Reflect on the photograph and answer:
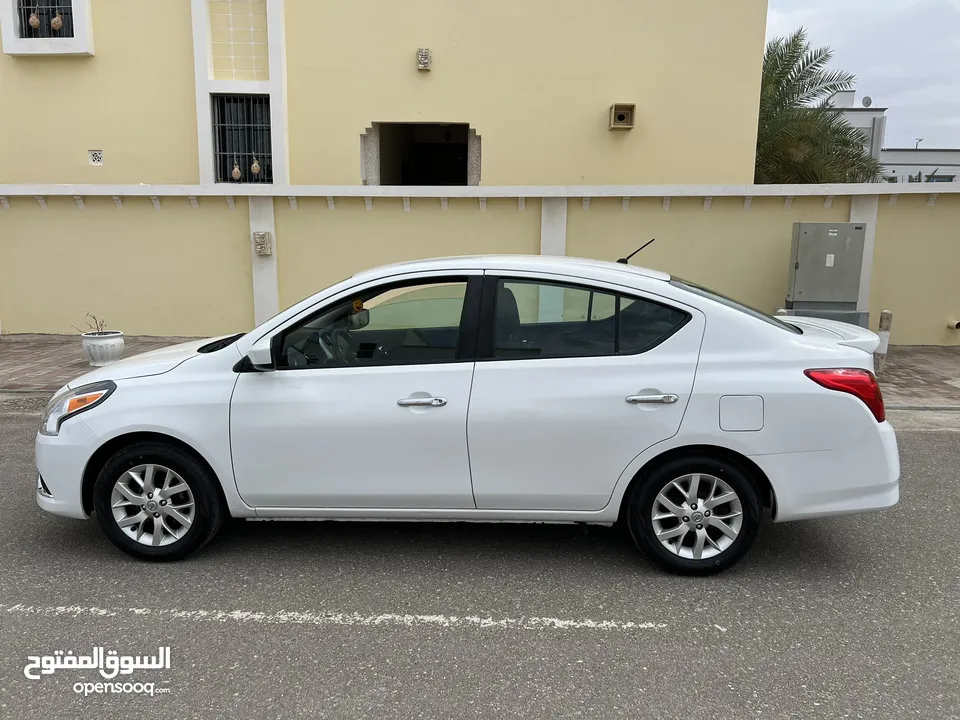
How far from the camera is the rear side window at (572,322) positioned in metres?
3.69

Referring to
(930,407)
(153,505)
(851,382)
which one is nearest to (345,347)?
(153,505)

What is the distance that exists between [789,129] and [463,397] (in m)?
15.5

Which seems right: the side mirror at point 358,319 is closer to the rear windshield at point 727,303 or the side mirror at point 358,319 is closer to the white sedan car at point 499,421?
the white sedan car at point 499,421

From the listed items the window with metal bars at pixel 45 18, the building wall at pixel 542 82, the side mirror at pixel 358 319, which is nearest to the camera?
the side mirror at pixel 358 319

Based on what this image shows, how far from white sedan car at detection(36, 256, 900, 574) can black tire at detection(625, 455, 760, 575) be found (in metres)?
0.01

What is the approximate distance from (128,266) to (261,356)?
915 centimetres

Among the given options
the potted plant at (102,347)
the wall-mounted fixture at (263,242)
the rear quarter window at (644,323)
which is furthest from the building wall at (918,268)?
the potted plant at (102,347)

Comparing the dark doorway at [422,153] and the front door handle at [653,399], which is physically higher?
the dark doorway at [422,153]

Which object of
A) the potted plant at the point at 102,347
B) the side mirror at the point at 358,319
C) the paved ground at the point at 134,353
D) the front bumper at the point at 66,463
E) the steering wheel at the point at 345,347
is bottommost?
the paved ground at the point at 134,353

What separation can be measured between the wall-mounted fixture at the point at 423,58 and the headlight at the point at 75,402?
11.1m

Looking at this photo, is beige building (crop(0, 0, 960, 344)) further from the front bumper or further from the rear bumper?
Answer: the rear bumper

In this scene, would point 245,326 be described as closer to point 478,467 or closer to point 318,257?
point 318,257

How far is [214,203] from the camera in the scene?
11.2 meters

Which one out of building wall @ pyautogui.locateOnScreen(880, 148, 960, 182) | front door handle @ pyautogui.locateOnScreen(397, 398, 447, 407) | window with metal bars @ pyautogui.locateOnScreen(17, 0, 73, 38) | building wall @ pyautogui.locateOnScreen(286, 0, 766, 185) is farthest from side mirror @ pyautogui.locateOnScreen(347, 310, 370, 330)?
building wall @ pyautogui.locateOnScreen(880, 148, 960, 182)
